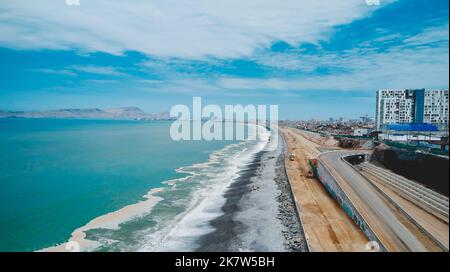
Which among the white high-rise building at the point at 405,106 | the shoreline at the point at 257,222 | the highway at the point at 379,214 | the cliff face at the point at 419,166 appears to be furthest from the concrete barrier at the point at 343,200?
the white high-rise building at the point at 405,106

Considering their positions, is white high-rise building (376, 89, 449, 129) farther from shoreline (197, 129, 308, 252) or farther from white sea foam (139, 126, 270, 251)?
white sea foam (139, 126, 270, 251)

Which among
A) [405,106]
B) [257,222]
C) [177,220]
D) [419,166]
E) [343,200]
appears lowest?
[177,220]

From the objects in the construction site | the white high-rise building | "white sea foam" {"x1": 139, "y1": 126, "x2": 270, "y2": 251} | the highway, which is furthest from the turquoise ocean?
the white high-rise building

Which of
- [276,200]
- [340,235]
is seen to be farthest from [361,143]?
[340,235]

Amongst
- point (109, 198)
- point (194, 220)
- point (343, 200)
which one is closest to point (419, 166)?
point (343, 200)

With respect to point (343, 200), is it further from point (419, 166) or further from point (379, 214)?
point (419, 166)
